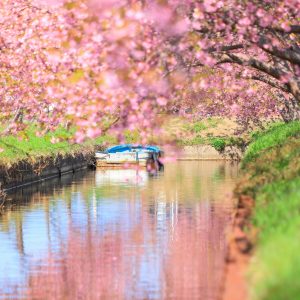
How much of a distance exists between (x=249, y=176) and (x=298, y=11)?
3.80m

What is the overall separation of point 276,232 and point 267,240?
479mm

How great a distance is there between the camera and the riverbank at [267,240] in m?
8.12

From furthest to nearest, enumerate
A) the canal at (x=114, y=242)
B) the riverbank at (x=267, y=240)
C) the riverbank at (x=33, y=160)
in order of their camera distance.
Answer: the riverbank at (x=33, y=160), the canal at (x=114, y=242), the riverbank at (x=267, y=240)

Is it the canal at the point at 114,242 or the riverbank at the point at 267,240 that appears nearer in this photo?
the riverbank at the point at 267,240

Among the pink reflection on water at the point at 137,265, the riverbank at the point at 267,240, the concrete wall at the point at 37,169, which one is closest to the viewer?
the riverbank at the point at 267,240

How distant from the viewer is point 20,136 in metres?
25.4

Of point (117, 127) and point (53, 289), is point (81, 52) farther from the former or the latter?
point (53, 289)

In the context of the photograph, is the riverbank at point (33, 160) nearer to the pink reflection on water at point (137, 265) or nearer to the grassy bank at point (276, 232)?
the pink reflection on water at point (137, 265)

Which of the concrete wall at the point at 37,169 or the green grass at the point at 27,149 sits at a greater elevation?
the green grass at the point at 27,149

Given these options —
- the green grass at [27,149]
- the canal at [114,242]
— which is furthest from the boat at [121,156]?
the canal at [114,242]

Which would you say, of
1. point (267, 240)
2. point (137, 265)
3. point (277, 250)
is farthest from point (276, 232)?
point (137, 265)

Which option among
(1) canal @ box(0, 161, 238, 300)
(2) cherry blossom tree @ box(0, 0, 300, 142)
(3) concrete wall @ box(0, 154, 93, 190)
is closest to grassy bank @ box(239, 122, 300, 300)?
(1) canal @ box(0, 161, 238, 300)

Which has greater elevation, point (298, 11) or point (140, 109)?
point (298, 11)

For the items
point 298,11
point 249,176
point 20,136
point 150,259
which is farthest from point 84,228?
point 298,11
